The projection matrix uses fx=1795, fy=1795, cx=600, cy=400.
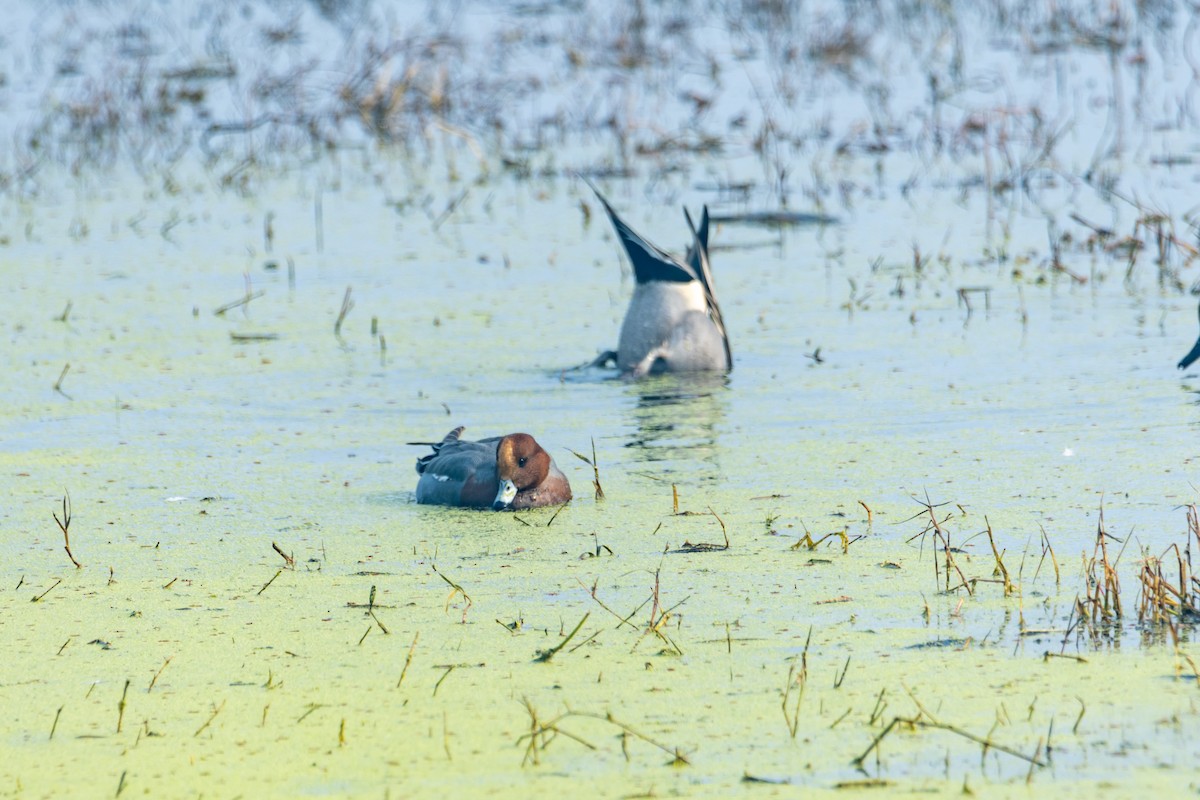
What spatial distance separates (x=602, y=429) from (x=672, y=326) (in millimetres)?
1293

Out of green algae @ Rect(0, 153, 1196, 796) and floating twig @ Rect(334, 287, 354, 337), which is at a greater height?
floating twig @ Rect(334, 287, 354, 337)

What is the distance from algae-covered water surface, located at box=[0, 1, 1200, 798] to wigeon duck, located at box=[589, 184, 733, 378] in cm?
12

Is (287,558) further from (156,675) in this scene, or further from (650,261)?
(650,261)

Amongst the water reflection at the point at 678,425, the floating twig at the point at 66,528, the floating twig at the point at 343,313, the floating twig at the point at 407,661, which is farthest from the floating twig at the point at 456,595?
the floating twig at the point at 343,313

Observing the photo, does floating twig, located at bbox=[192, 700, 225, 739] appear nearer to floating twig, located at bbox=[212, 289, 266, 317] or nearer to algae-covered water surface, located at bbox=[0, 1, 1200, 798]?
algae-covered water surface, located at bbox=[0, 1, 1200, 798]

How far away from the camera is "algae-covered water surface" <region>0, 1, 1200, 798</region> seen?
3.47m

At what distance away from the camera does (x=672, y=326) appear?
7.85 meters

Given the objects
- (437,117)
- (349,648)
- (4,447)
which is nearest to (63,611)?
(349,648)

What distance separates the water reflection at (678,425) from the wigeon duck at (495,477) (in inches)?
22.7

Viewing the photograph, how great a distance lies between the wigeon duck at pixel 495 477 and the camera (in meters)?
5.21

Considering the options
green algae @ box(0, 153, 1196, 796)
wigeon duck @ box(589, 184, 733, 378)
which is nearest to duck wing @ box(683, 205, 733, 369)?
wigeon duck @ box(589, 184, 733, 378)

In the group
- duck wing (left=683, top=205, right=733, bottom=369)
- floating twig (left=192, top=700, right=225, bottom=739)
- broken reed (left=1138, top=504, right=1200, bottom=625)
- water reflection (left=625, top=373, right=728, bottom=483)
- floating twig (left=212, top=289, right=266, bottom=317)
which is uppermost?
A: duck wing (left=683, top=205, right=733, bottom=369)

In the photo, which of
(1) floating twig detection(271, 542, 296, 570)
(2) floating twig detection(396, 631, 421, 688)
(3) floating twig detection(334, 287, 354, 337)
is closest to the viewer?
(2) floating twig detection(396, 631, 421, 688)

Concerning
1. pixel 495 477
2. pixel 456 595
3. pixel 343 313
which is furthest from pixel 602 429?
pixel 456 595
